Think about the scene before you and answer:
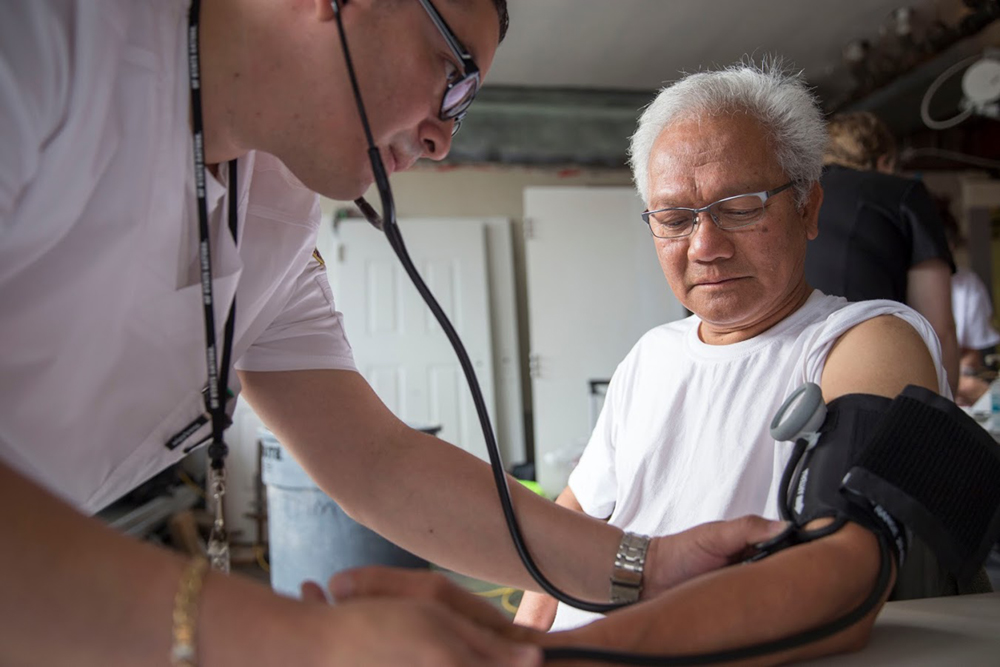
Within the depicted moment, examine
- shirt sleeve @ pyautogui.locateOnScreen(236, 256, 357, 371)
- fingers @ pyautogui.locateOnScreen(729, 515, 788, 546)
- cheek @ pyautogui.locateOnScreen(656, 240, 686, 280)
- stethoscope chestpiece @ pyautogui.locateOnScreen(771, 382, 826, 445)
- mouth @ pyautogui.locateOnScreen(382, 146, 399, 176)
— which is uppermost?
mouth @ pyautogui.locateOnScreen(382, 146, 399, 176)

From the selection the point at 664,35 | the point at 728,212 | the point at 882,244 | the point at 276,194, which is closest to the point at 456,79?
the point at 276,194

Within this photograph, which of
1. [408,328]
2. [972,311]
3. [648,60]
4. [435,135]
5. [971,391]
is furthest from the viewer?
[408,328]

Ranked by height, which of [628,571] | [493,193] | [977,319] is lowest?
[628,571]

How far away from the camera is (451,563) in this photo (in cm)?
91

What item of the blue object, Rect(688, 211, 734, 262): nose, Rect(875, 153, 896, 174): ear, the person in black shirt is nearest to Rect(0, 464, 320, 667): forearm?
Rect(688, 211, 734, 262): nose

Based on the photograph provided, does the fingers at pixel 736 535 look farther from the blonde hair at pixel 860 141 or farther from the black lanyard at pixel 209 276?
the blonde hair at pixel 860 141

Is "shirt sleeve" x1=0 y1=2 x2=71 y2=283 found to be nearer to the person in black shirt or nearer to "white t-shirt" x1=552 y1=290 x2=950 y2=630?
"white t-shirt" x1=552 y1=290 x2=950 y2=630

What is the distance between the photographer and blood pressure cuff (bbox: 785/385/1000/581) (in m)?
0.70

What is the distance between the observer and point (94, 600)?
0.41m

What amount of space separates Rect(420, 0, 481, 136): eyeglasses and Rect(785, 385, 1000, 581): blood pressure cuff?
556 mm

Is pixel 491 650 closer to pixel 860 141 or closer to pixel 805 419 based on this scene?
pixel 805 419

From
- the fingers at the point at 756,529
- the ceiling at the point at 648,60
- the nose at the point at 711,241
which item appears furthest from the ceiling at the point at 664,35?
the fingers at the point at 756,529

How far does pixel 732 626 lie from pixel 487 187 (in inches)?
192

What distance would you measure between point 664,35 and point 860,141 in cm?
257
